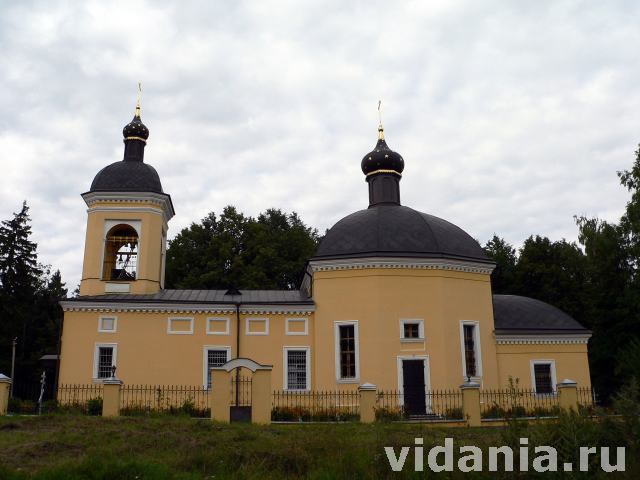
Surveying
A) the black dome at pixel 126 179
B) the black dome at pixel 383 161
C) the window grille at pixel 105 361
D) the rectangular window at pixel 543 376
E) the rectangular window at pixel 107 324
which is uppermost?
the black dome at pixel 383 161

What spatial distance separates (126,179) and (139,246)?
252 cm

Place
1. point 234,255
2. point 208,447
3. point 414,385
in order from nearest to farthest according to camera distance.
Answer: point 208,447 < point 414,385 < point 234,255

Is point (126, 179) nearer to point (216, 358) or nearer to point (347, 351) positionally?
point (216, 358)

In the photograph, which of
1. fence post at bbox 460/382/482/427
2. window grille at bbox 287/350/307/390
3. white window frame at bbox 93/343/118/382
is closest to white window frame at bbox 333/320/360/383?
window grille at bbox 287/350/307/390

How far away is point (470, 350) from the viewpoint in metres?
20.4

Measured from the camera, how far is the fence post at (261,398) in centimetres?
1496

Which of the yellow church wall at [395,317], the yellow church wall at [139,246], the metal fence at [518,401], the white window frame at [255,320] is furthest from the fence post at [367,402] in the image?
the yellow church wall at [139,246]

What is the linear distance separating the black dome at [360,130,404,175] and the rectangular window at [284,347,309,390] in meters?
8.05

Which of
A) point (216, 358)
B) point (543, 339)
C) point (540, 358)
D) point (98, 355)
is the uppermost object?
point (543, 339)

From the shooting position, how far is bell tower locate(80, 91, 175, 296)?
70.2ft

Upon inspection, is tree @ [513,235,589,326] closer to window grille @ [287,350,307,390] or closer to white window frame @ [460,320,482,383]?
white window frame @ [460,320,482,383]

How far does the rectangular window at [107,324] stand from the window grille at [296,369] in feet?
19.4

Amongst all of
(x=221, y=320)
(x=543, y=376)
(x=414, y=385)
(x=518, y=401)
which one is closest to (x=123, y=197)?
(x=221, y=320)

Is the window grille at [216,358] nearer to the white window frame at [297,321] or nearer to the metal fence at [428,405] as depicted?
the white window frame at [297,321]
